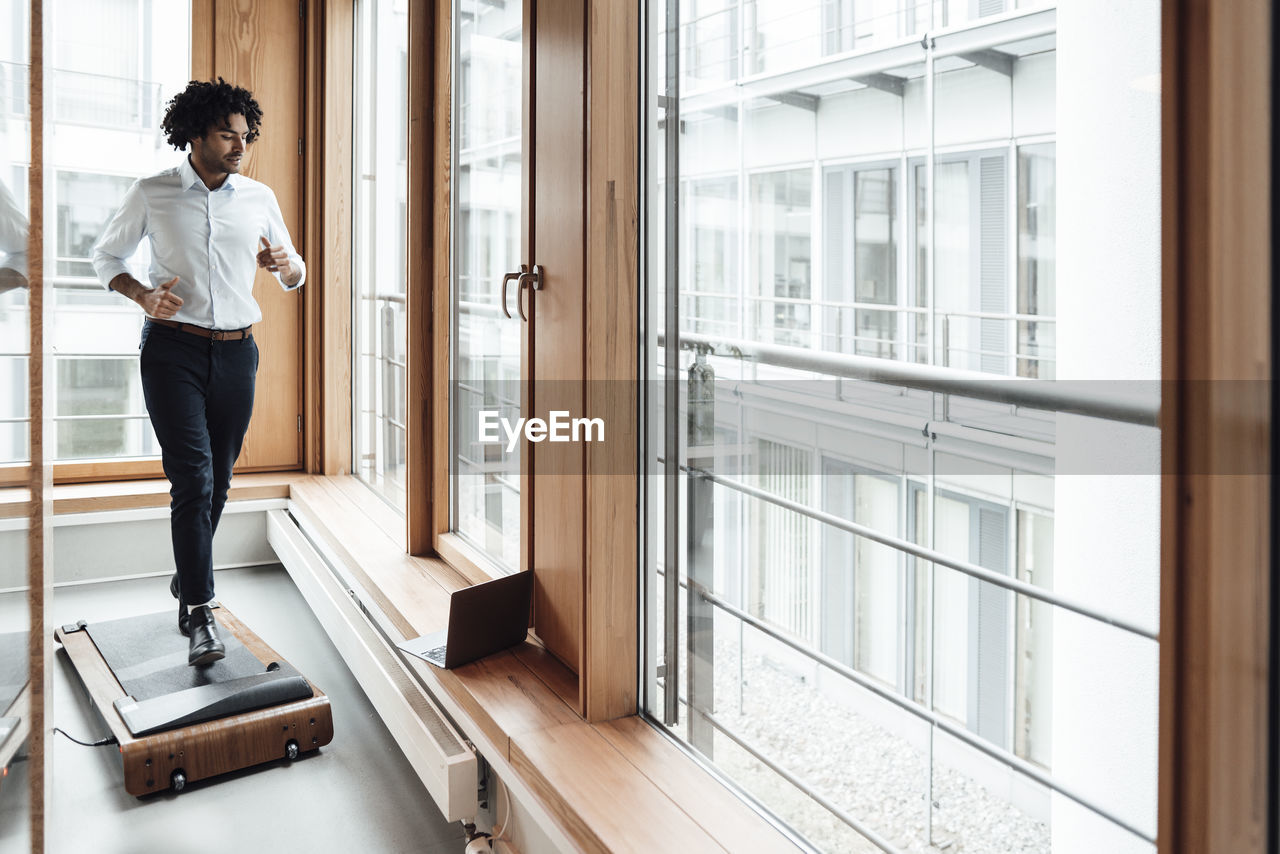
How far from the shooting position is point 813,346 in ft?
4.51

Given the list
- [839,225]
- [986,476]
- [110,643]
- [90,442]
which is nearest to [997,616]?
[986,476]

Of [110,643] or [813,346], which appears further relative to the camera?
[110,643]

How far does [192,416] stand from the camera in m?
2.46

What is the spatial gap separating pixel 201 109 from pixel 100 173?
1.62 m

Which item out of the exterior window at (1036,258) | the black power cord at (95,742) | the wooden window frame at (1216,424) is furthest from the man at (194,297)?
the wooden window frame at (1216,424)

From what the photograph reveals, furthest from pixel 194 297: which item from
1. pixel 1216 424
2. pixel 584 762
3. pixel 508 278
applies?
pixel 1216 424

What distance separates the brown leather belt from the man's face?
1.38 ft

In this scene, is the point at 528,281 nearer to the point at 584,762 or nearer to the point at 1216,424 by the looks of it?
the point at 584,762

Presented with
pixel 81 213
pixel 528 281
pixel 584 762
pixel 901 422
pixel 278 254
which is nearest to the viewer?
pixel 901 422

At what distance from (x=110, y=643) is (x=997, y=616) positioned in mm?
2386

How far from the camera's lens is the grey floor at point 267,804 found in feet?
5.98

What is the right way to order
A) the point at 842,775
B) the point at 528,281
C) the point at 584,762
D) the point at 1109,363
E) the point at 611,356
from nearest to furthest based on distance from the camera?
the point at 1109,363 → the point at 842,775 → the point at 584,762 → the point at 611,356 → the point at 528,281

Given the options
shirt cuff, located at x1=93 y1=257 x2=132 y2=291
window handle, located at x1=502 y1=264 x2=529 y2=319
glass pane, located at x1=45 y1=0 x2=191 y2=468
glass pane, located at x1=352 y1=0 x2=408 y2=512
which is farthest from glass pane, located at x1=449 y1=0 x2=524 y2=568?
glass pane, located at x1=45 y1=0 x2=191 y2=468

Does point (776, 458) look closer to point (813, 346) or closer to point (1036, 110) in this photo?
point (813, 346)
